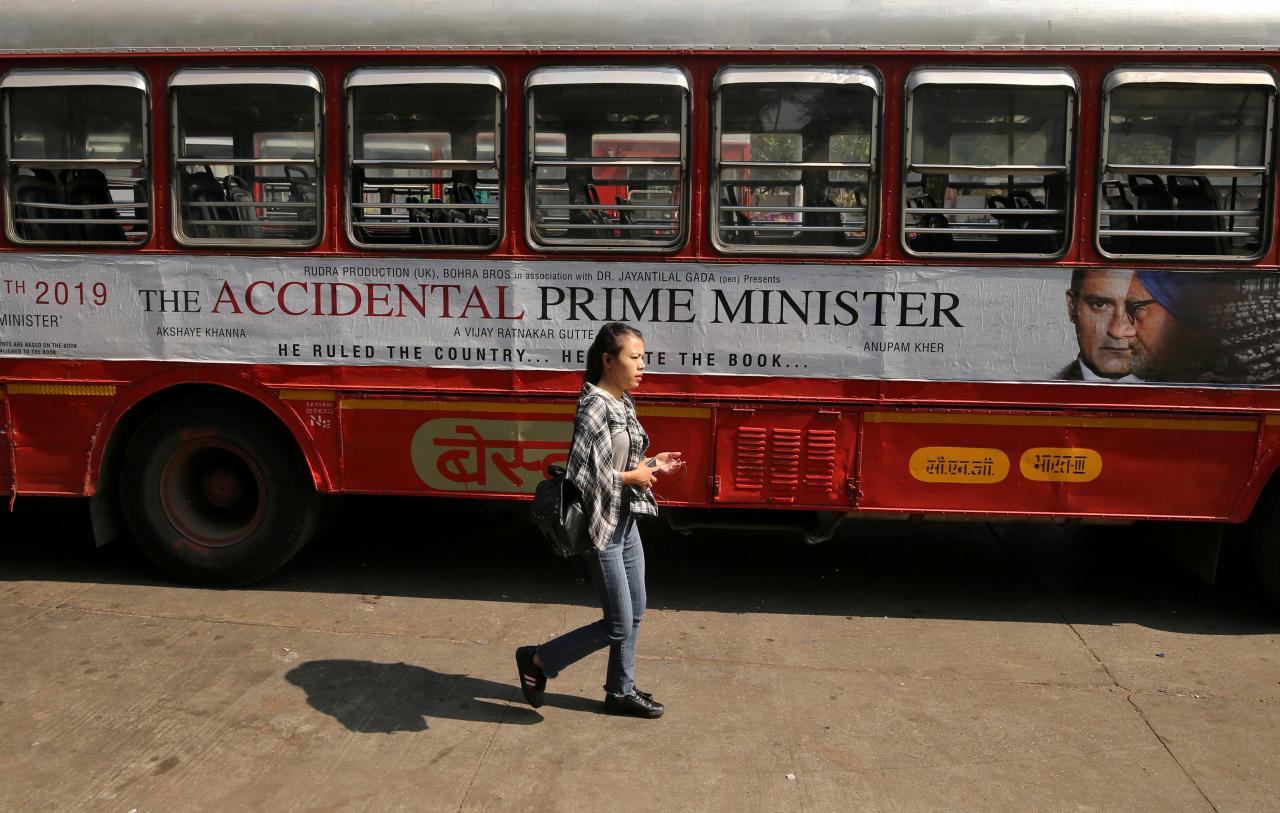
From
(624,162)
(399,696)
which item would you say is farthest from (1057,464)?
(399,696)

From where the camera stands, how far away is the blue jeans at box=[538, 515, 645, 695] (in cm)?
417

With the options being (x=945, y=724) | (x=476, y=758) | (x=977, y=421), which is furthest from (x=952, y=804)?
(x=977, y=421)

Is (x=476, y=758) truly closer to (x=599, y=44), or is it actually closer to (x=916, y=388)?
(x=916, y=388)

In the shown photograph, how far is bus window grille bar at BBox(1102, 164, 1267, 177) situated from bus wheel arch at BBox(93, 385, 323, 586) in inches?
169

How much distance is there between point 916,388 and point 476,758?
108 inches

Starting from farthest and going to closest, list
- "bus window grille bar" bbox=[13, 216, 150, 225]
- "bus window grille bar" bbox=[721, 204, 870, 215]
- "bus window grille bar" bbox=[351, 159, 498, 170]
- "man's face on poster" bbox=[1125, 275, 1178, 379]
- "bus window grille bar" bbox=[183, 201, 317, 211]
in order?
"bus window grille bar" bbox=[13, 216, 150, 225]
"bus window grille bar" bbox=[183, 201, 317, 211]
"bus window grille bar" bbox=[351, 159, 498, 170]
"bus window grille bar" bbox=[721, 204, 870, 215]
"man's face on poster" bbox=[1125, 275, 1178, 379]

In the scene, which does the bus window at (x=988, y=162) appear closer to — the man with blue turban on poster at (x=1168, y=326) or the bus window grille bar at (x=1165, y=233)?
the bus window grille bar at (x=1165, y=233)

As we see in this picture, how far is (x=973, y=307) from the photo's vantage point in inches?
210

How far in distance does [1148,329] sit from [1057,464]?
769mm

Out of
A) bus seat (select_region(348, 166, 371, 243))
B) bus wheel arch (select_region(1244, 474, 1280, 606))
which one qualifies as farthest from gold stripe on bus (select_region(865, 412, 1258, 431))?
bus seat (select_region(348, 166, 371, 243))

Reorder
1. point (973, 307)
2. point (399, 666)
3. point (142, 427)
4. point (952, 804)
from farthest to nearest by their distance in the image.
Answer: point (142, 427) < point (973, 307) < point (399, 666) < point (952, 804)

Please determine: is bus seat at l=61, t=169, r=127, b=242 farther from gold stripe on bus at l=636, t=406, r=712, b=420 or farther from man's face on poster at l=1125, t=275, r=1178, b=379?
man's face on poster at l=1125, t=275, r=1178, b=379

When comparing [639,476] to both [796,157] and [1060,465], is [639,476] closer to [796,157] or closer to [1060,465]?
[796,157]

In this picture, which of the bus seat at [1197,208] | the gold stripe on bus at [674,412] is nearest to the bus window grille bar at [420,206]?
the gold stripe on bus at [674,412]
